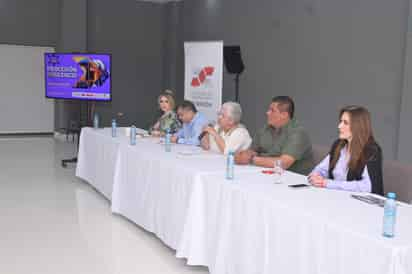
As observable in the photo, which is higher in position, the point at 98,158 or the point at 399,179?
the point at 399,179

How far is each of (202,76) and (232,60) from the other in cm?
60

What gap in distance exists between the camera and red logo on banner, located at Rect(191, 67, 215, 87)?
801 cm

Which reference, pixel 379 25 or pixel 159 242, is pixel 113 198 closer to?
pixel 159 242

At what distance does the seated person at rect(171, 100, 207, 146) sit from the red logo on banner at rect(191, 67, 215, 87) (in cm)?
290

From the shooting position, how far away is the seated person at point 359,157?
2.83 m

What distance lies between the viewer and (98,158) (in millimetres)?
5375

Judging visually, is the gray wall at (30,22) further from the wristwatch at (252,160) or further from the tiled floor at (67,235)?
the wristwatch at (252,160)

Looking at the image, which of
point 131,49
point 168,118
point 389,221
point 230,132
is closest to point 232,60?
point 168,118

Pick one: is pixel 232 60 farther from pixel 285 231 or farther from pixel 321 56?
pixel 285 231

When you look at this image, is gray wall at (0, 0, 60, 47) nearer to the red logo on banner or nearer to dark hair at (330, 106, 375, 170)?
the red logo on banner

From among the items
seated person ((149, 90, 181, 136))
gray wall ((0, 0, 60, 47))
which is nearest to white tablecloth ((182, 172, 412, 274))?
seated person ((149, 90, 181, 136))

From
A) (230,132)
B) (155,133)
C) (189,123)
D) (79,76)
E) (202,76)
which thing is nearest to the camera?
(230,132)

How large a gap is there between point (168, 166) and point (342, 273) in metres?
1.82

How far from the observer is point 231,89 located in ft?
28.6
